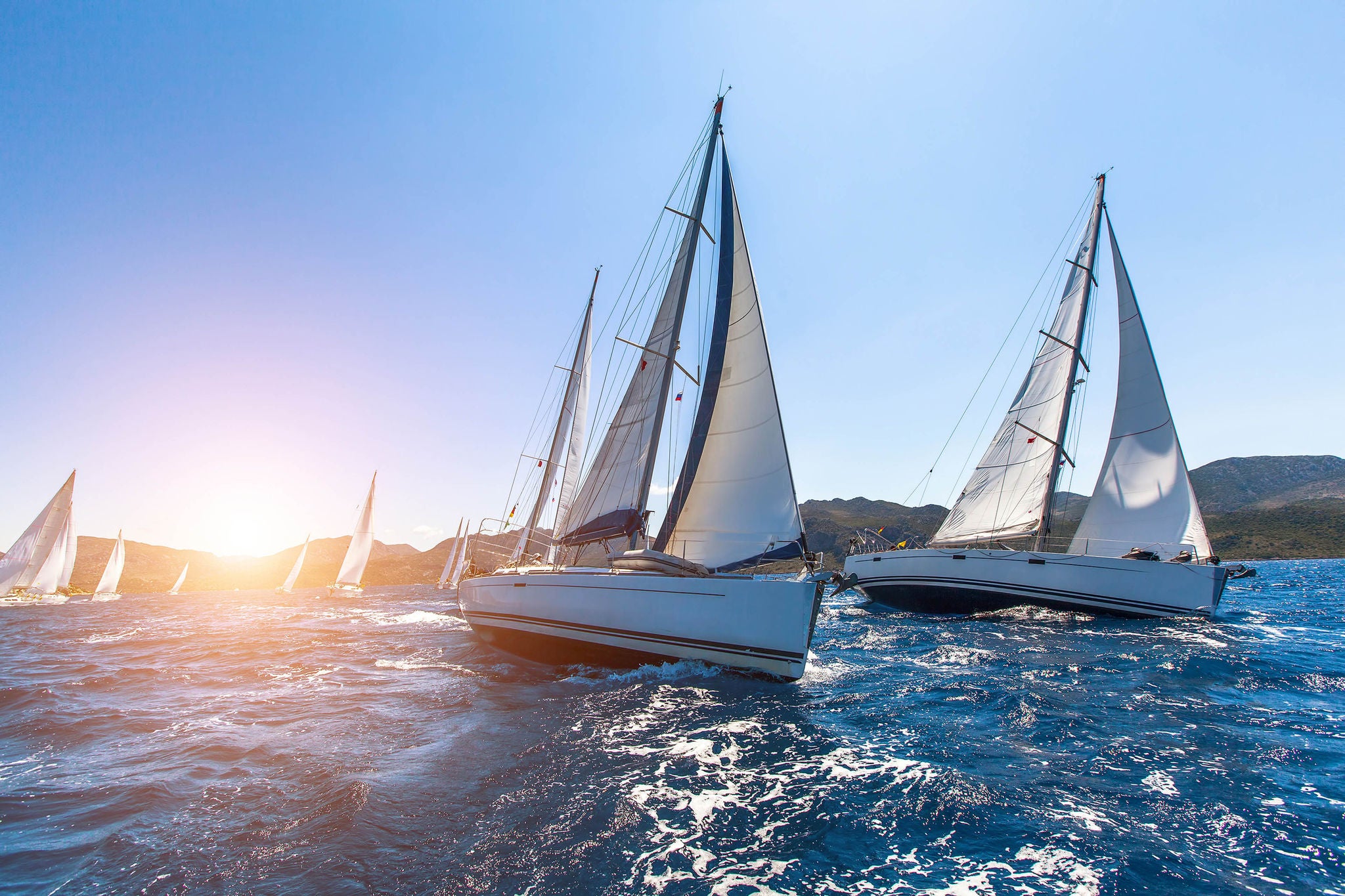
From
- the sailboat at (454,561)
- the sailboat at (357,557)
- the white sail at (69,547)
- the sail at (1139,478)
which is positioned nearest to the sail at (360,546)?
the sailboat at (357,557)

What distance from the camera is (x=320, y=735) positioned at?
23.4 feet

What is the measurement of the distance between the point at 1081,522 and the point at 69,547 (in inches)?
2505

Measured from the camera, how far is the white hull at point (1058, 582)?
15.9 meters

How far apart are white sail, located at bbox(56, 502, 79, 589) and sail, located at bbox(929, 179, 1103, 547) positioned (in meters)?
57.2

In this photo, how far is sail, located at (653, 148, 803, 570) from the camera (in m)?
10.3

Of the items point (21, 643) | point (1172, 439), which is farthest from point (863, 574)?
point (21, 643)

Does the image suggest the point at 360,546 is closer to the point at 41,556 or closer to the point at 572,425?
the point at 41,556

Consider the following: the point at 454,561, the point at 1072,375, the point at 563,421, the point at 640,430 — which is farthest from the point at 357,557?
the point at 1072,375

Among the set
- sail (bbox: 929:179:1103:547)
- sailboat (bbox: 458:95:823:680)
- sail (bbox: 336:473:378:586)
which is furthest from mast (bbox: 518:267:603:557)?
sail (bbox: 336:473:378:586)

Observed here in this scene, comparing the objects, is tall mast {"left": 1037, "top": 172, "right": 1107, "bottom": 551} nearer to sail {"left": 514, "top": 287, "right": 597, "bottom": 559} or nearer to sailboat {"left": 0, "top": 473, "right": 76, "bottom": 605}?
sail {"left": 514, "top": 287, "right": 597, "bottom": 559}

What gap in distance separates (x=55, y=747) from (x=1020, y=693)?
13574 mm

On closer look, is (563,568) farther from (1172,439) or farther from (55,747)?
(1172,439)

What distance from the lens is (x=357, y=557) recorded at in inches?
1813

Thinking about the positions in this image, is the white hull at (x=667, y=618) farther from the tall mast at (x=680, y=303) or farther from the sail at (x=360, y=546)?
the sail at (x=360, y=546)
